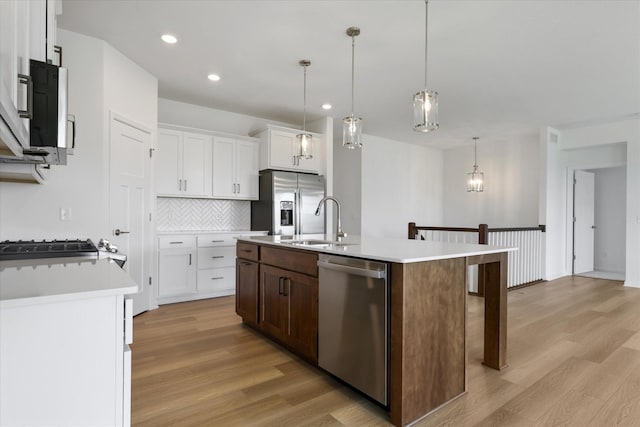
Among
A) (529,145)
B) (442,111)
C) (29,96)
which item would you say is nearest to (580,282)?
(529,145)

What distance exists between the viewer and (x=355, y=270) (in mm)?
1962

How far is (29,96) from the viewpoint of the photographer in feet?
3.00

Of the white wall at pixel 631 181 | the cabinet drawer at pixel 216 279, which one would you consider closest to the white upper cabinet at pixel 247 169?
the cabinet drawer at pixel 216 279

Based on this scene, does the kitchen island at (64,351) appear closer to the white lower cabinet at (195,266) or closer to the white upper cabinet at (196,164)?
the white lower cabinet at (195,266)

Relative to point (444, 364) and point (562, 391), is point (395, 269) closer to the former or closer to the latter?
point (444, 364)

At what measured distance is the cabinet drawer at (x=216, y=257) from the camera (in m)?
4.47

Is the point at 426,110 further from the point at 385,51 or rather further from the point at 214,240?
the point at 214,240

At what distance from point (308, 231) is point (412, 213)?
3295 millimetres

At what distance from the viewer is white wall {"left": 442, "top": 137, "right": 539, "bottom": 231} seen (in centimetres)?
673

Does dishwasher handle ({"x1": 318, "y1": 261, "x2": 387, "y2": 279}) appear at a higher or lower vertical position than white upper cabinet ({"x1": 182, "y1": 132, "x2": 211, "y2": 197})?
lower

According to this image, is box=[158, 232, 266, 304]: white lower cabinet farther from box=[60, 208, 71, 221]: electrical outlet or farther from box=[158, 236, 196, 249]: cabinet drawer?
box=[60, 208, 71, 221]: electrical outlet

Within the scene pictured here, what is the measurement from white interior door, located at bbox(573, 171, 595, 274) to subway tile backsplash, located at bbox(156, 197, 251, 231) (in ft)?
20.1

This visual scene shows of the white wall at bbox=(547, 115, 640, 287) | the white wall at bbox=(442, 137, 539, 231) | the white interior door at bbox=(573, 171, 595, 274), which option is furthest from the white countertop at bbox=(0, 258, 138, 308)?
the white interior door at bbox=(573, 171, 595, 274)

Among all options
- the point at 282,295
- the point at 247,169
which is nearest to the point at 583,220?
the point at 247,169
